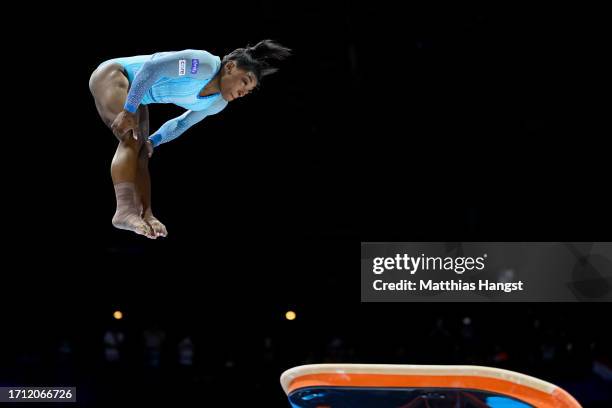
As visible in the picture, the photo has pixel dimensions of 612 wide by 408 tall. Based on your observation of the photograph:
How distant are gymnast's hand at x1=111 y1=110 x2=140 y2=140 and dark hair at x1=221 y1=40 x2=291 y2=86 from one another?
22.1 inches

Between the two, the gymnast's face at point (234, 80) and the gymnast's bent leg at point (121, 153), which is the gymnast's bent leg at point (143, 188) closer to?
the gymnast's bent leg at point (121, 153)

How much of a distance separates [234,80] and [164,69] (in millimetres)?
396

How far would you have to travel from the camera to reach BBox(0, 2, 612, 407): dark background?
6891mm

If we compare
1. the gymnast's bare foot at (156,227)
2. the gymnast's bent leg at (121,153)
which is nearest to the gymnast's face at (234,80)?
the gymnast's bent leg at (121,153)

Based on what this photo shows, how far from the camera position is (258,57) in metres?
4.04

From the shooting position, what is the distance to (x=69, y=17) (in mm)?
5953

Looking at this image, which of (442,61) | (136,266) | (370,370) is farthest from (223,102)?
(136,266)

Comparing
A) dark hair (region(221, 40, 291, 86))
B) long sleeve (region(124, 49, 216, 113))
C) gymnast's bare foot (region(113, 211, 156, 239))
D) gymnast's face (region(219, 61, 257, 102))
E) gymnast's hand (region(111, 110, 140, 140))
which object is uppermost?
dark hair (region(221, 40, 291, 86))

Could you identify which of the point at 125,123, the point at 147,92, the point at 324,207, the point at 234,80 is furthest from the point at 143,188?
the point at 324,207

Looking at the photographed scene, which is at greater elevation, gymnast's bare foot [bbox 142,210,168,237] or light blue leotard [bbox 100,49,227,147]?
light blue leotard [bbox 100,49,227,147]

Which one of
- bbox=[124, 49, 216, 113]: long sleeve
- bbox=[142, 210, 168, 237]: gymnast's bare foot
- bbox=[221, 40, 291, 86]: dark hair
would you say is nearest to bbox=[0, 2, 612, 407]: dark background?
bbox=[221, 40, 291, 86]: dark hair

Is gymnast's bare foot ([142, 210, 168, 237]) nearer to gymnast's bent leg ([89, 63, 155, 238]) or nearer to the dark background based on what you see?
gymnast's bent leg ([89, 63, 155, 238])

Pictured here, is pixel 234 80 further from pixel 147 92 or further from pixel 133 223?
pixel 133 223

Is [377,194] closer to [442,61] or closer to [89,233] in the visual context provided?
[442,61]
